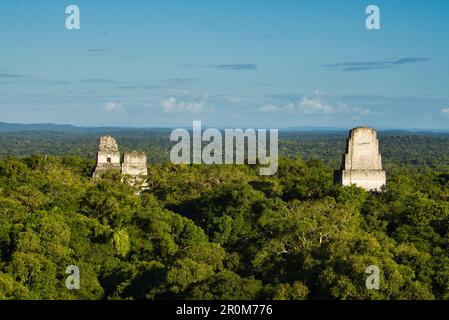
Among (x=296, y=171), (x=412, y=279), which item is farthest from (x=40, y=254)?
(x=296, y=171)

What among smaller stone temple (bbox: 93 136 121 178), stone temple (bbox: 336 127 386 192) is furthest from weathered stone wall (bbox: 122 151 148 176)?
stone temple (bbox: 336 127 386 192)

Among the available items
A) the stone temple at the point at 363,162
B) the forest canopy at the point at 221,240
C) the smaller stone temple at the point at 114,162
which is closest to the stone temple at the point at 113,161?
the smaller stone temple at the point at 114,162

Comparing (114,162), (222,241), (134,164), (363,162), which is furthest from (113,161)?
(363,162)

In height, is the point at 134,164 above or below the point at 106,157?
below

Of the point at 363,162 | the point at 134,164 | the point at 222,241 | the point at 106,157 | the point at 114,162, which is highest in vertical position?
the point at 363,162

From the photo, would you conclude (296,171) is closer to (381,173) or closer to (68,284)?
(381,173)

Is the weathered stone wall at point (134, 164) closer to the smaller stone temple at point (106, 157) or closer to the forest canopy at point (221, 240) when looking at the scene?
the smaller stone temple at point (106, 157)

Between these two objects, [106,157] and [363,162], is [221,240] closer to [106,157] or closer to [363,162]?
[363,162]

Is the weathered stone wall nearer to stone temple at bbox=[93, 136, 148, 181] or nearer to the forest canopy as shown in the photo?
stone temple at bbox=[93, 136, 148, 181]
